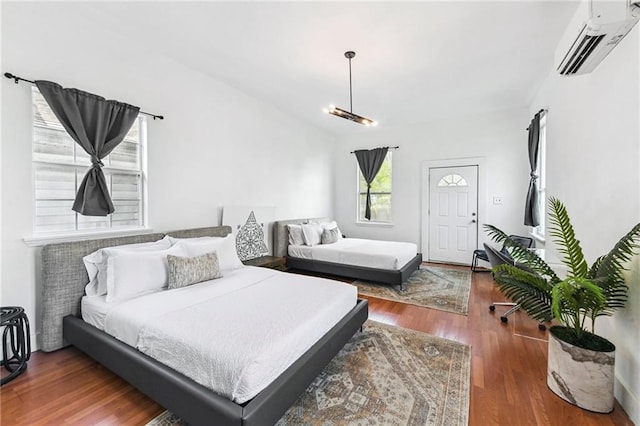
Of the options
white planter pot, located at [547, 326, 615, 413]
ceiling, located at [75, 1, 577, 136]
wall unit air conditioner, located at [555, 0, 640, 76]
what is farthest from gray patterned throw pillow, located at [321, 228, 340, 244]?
wall unit air conditioner, located at [555, 0, 640, 76]

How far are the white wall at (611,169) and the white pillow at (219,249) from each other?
3299mm

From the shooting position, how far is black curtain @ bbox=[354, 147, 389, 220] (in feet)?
20.4

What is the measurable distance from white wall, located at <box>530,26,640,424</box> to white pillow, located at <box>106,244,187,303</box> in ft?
11.4

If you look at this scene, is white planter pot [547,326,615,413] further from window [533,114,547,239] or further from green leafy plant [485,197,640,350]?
window [533,114,547,239]

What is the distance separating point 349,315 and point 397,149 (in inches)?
184

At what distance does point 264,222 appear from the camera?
4703 mm

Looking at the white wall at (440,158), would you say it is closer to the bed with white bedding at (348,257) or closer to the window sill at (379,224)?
the window sill at (379,224)

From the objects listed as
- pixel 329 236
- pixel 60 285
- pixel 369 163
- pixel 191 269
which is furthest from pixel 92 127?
pixel 369 163

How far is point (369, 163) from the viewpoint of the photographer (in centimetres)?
636

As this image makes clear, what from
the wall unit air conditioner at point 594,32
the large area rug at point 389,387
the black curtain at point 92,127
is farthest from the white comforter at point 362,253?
the black curtain at point 92,127

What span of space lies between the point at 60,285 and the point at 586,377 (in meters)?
3.89

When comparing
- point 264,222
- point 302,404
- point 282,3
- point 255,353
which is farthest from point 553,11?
point 264,222

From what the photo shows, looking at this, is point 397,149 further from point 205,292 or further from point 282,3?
point 205,292

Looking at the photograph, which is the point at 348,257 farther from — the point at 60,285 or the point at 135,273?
the point at 60,285
